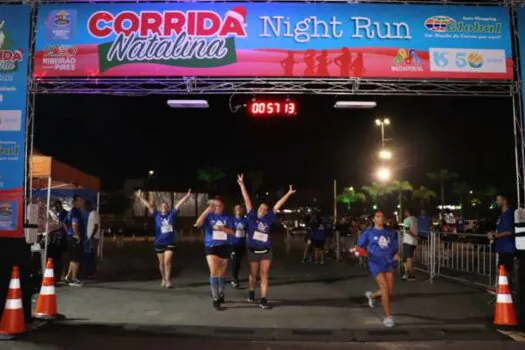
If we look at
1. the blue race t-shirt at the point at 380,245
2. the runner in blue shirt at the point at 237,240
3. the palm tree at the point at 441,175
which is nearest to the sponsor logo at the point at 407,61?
the blue race t-shirt at the point at 380,245

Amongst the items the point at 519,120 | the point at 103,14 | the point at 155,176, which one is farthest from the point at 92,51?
the point at 155,176

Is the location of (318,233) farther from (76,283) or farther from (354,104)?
(76,283)

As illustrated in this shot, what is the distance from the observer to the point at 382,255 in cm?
841

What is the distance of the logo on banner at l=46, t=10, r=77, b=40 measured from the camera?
931 cm

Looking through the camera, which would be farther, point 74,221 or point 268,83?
point 74,221

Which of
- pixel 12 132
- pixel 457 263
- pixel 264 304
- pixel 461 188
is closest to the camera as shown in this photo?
pixel 12 132

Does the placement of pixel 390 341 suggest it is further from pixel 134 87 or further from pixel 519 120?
pixel 134 87

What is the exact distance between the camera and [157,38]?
30.8ft

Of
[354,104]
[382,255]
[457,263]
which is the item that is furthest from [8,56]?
[457,263]

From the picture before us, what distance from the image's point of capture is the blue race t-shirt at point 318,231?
16.9 metres

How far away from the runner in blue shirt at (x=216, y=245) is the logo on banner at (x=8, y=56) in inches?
157

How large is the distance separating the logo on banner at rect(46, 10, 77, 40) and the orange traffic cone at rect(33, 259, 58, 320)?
3808 mm

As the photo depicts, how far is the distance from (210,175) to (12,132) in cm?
5897

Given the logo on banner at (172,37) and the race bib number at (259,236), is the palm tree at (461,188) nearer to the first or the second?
the race bib number at (259,236)
